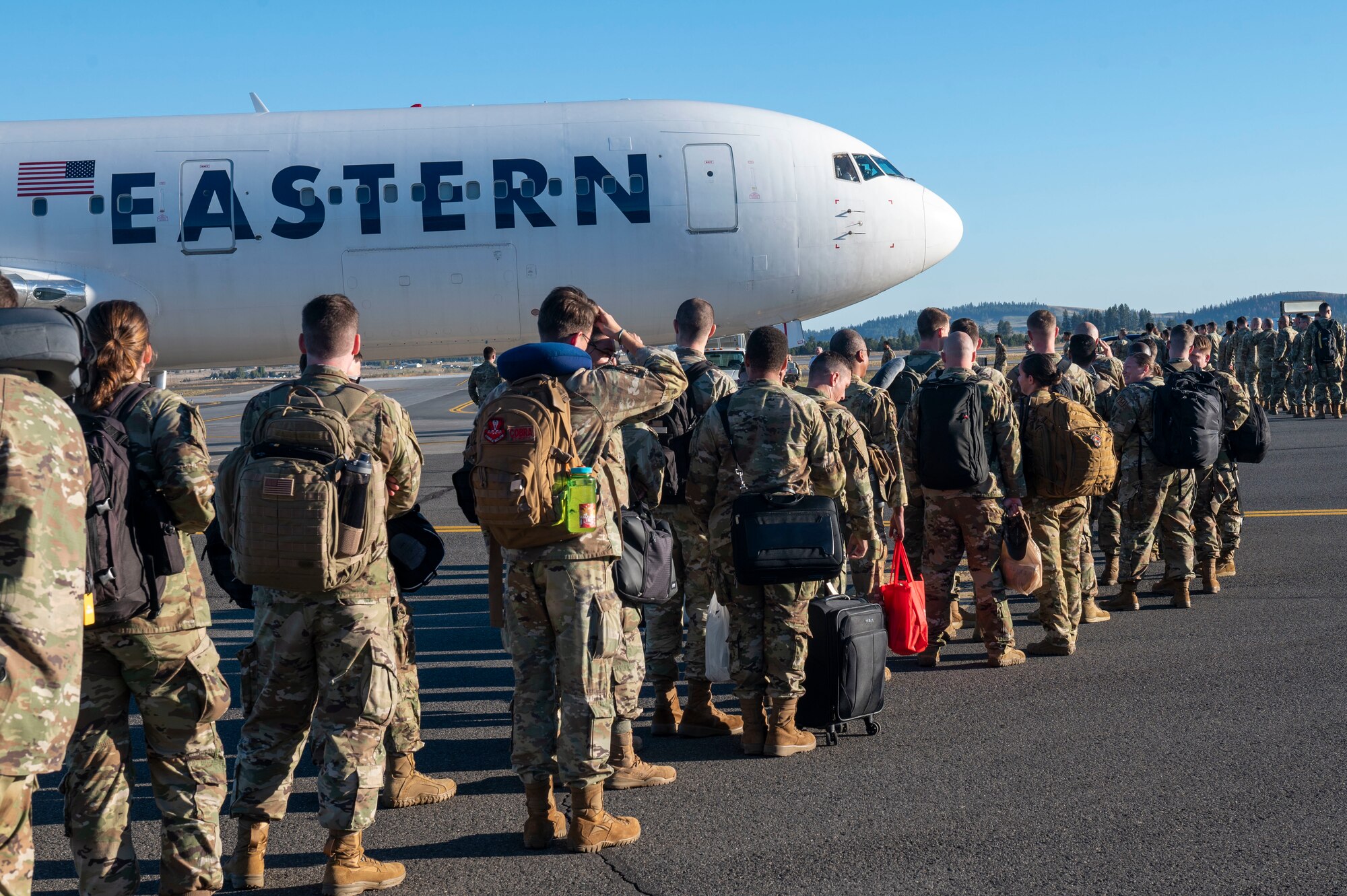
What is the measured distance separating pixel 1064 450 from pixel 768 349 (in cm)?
257

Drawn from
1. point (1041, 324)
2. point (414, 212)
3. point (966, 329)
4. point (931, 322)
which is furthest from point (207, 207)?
point (1041, 324)

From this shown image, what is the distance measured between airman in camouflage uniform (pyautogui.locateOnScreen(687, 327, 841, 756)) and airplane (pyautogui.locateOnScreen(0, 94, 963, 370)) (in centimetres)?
929

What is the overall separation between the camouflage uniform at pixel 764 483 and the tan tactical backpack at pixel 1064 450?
2216 millimetres

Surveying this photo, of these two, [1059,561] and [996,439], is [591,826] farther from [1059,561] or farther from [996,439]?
[1059,561]

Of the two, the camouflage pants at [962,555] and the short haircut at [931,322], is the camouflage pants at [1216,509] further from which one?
the camouflage pants at [962,555]

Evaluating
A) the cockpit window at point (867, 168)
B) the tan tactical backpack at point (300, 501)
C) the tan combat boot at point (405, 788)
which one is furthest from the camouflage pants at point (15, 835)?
the cockpit window at point (867, 168)

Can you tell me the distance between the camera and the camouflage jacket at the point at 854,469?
5652 millimetres

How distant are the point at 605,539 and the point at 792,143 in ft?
37.9

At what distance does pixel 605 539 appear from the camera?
14.2ft

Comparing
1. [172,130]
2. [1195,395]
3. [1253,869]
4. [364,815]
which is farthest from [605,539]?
[172,130]

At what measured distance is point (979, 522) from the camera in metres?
6.63

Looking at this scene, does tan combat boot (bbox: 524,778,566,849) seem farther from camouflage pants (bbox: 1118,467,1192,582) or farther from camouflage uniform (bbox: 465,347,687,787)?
camouflage pants (bbox: 1118,467,1192,582)

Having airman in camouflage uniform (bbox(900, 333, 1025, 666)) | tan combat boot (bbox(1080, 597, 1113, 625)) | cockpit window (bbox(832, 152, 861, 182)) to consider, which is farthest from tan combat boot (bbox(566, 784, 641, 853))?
cockpit window (bbox(832, 152, 861, 182))

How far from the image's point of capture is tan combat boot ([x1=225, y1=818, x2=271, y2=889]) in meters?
4.11
